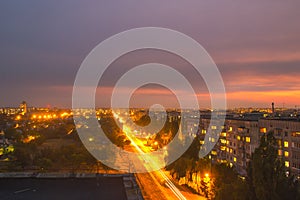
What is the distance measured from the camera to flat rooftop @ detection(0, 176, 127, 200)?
35.8 ft

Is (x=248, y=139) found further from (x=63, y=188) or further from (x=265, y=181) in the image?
(x=63, y=188)

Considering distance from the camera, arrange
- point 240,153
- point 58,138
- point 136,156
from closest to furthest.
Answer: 1. point 240,153
2. point 136,156
3. point 58,138

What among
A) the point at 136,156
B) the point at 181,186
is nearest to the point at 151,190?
the point at 181,186

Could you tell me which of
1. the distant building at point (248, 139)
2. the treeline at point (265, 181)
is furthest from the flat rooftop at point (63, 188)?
the distant building at point (248, 139)

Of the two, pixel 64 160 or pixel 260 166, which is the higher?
pixel 260 166

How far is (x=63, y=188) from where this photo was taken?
12.0m

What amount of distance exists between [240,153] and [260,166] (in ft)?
55.7

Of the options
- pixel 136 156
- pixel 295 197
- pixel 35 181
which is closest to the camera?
pixel 295 197

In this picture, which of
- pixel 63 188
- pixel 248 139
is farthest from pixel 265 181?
pixel 248 139

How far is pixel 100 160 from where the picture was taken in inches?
1033

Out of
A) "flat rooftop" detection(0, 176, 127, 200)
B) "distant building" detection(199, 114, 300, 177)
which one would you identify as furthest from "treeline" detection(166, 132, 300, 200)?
"distant building" detection(199, 114, 300, 177)

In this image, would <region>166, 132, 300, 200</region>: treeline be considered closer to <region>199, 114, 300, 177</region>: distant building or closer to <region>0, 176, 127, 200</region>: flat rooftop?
<region>0, 176, 127, 200</region>: flat rooftop

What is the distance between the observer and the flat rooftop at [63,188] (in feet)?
35.8

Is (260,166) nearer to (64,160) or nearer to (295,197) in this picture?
(295,197)
